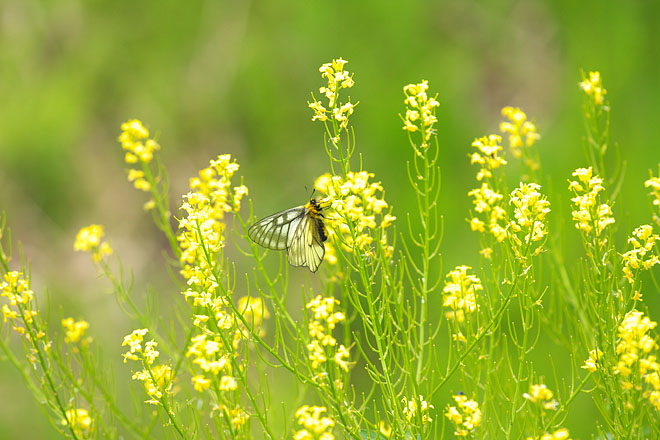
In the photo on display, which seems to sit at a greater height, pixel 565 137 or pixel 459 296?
pixel 565 137

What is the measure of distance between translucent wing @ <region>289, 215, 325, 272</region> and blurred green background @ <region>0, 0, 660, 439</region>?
42.7 inches

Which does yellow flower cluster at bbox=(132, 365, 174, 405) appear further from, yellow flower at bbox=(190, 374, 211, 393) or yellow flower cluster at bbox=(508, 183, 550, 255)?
yellow flower cluster at bbox=(508, 183, 550, 255)

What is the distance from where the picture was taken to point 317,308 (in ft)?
4.36

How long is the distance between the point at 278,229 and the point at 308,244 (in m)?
0.08

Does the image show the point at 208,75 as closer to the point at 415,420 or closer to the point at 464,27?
the point at 464,27

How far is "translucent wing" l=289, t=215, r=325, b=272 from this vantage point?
62.2 inches

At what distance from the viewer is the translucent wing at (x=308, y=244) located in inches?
62.2

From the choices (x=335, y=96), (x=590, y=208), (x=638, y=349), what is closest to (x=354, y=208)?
(x=335, y=96)

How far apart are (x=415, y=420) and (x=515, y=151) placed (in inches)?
26.6

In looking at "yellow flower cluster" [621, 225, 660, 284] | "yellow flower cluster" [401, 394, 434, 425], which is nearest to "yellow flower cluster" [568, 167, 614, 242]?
"yellow flower cluster" [621, 225, 660, 284]

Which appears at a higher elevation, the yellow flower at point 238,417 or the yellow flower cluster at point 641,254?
the yellow flower cluster at point 641,254

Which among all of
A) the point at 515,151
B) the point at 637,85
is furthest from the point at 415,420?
the point at 637,85

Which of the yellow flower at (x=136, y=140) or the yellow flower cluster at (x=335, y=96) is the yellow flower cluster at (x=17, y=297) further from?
the yellow flower cluster at (x=335, y=96)

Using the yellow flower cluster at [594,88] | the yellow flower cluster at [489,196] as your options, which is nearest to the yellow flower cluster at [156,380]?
the yellow flower cluster at [489,196]
